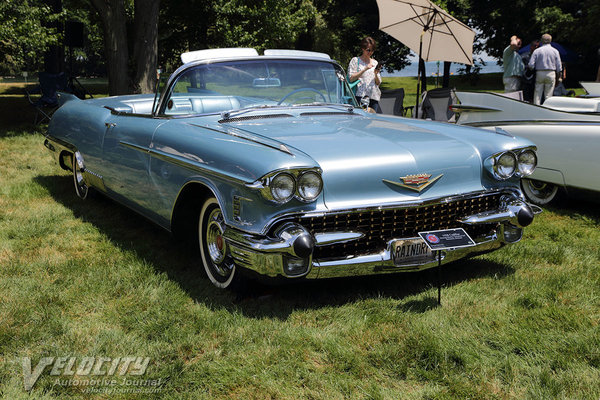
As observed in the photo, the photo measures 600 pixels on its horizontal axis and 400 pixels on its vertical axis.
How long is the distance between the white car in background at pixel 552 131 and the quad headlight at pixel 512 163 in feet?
2.41

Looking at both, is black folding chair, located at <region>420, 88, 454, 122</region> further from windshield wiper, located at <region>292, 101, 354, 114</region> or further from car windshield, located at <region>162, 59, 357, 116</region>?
car windshield, located at <region>162, 59, 357, 116</region>

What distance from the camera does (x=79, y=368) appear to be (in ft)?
8.98

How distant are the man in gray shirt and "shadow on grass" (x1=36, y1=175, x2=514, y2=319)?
23.3 ft

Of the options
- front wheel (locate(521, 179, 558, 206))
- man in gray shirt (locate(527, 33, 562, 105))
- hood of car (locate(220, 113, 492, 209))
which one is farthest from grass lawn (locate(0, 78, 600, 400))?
man in gray shirt (locate(527, 33, 562, 105))

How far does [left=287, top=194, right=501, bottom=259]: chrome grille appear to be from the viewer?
3209 millimetres

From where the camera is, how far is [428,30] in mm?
9320

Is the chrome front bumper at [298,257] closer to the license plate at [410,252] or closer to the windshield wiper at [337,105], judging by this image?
the license plate at [410,252]

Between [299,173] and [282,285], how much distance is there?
94 centimetres

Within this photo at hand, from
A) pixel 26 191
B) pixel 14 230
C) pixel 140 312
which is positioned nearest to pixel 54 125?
pixel 26 191

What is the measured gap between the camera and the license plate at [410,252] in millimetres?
3283

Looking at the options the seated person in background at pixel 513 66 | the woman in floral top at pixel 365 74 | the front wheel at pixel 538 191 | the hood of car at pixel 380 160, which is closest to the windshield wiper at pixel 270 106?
the hood of car at pixel 380 160

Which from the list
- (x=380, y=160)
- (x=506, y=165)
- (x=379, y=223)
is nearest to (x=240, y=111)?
(x=380, y=160)

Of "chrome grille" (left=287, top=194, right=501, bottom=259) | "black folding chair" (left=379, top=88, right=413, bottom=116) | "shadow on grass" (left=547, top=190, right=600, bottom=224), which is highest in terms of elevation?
"black folding chair" (left=379, top=88, right=413, bottom=116)

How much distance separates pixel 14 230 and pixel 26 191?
154cm
